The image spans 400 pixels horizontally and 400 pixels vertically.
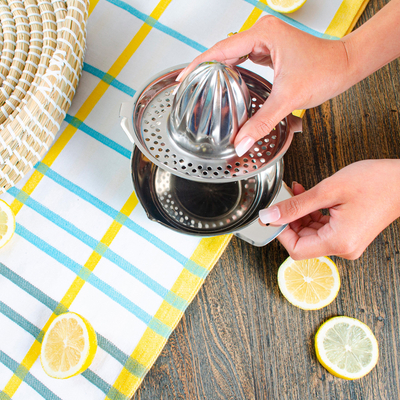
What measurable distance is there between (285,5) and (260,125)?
44 cm

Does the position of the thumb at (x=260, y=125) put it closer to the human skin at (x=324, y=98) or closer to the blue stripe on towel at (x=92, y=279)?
the human skin at (x=324, y=98)

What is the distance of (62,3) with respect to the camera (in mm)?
604

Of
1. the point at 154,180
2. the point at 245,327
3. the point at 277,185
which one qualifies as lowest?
the point at 245,327

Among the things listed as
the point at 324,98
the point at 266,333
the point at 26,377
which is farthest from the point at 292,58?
the point at 26,377

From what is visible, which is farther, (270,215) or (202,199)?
(202,199)

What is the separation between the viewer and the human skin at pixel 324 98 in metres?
0.56

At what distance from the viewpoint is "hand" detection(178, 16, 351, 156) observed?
1.86ft

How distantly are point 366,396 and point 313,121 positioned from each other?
58 cm

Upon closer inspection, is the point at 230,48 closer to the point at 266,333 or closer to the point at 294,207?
the point at 294,207

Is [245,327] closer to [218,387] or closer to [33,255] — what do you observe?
[218,387]

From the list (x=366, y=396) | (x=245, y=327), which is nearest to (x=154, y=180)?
(x=245, y=327)

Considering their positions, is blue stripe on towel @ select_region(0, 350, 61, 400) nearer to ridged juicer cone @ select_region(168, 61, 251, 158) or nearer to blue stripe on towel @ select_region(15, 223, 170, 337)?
blue stripe on towel @ select_region(15, 223, 170, 337)

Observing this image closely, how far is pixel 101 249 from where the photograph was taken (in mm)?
667

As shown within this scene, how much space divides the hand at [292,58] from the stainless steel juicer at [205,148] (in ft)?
0.12
